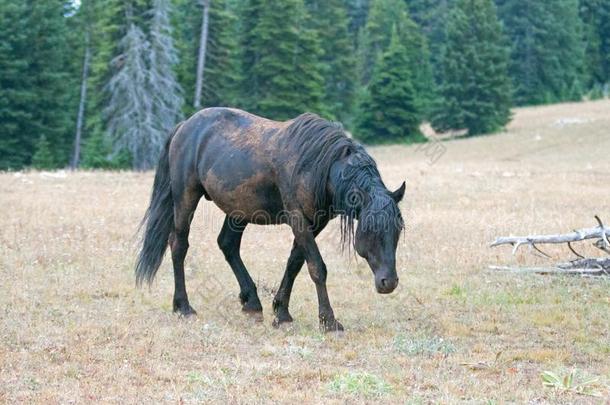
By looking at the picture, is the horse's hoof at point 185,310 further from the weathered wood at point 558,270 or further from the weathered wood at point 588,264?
the weathered wood at point 588,264

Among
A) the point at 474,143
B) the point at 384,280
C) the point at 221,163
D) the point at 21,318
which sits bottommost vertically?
the point at 474,143

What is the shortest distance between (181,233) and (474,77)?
4287 centimetres

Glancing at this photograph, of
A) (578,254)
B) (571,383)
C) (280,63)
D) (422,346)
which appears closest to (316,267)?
(422,346)

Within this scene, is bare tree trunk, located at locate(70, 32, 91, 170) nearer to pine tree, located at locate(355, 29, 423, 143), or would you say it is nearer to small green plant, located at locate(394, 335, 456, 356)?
pine tree, located at locate(355, 29, 423, 143)

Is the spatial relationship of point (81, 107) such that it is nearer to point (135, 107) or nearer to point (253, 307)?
point (135, 107)

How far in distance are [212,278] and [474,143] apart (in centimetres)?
3653

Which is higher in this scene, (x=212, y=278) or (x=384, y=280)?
→ (x=384, y=280)

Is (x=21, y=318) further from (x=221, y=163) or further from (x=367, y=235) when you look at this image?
(x=367, y=235)

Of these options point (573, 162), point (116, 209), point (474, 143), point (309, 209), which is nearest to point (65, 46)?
point (474, 143)

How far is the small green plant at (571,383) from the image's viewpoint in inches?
237

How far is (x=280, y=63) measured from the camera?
44062mm

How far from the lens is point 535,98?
217ft

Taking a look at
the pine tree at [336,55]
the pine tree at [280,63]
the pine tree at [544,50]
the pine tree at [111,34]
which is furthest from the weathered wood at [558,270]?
the pine tree at [544,50]

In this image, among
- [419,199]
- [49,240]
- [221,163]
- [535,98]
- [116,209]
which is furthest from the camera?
[535,98]
